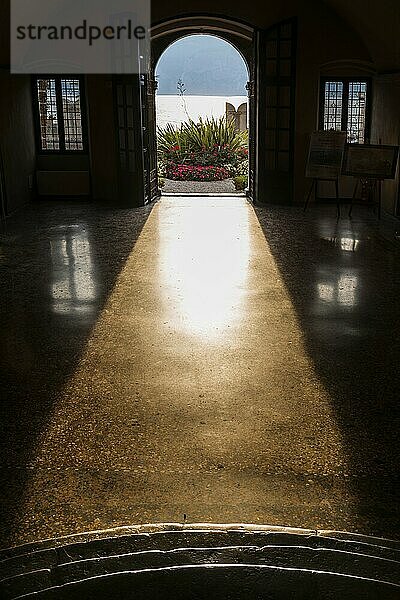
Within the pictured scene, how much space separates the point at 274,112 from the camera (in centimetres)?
1129

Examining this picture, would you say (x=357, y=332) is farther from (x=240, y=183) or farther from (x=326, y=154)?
(x=240, y=183)

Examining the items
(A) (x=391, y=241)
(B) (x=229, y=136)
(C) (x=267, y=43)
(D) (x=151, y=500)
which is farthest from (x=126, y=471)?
(B) (x=229, y=136)

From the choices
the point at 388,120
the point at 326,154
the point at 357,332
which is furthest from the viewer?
the point at 326,154

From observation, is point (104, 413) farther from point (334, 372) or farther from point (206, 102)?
point (206, 102)

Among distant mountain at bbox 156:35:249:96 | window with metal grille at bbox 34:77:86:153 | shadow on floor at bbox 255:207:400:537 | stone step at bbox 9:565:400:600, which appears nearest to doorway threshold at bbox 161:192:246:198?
window with metal grille at bbox 34:77:86:153

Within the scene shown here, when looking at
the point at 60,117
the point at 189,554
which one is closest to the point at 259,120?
the point at 60,117

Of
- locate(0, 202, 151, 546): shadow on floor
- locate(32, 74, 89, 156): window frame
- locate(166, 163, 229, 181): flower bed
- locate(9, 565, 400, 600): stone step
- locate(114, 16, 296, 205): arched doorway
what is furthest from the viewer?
locate(166, 163, 229, 181): flower bed

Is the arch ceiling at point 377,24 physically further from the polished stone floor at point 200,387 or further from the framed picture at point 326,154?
the polished stone floor at point 200,387

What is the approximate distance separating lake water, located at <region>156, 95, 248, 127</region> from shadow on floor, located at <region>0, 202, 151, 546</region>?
10.1 meters

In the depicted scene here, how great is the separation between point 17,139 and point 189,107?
1000 centimetres

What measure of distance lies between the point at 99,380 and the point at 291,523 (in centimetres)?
190

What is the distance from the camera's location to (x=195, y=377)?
438cm

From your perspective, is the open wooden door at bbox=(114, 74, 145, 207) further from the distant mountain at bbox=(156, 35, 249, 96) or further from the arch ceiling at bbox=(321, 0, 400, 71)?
the distant mountain at bbox=(156, 35, 249, 96)

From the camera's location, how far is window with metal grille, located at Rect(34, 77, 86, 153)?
1220cm
